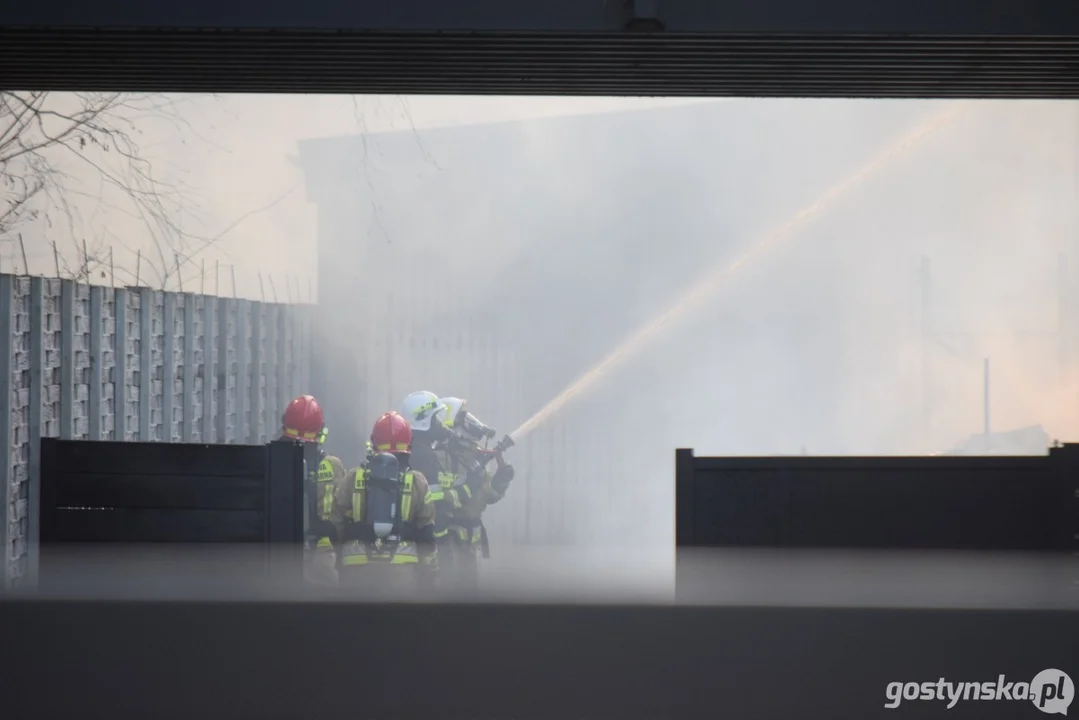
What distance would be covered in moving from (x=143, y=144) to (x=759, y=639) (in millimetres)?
6987

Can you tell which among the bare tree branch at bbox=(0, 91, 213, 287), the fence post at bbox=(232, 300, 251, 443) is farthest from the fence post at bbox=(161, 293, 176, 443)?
the fence post at bbox=(232, 300, 251, 443)

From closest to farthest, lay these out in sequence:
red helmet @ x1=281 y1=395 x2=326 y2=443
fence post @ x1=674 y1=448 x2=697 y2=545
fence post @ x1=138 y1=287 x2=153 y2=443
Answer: fence post @ x1=674 y1=448 x2=697 y2=545, fence post @ x1=138 y1=287 x2=153 y2=443, red helmet @ x1=281 y1=395 x2=326 y2=443

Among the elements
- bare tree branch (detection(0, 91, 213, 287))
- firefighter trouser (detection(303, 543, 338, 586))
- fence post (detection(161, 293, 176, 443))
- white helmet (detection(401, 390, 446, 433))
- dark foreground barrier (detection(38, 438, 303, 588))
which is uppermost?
bare tree branch (detection(0, 91, 213, 287))

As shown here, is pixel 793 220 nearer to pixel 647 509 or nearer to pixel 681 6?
pixel 647 509

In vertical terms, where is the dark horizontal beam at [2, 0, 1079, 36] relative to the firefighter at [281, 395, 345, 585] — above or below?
above

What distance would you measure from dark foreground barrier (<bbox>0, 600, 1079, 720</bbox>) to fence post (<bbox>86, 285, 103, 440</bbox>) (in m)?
2.38

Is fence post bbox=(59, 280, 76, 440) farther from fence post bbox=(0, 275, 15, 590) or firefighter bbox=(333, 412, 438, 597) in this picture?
firefighter bbox=(333, 412, 438, 597)

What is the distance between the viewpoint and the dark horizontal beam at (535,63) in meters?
3.54

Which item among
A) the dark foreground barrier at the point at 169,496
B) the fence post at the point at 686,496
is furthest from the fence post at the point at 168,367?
the fence post at the point at 686,496

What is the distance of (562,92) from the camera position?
13.6 feet

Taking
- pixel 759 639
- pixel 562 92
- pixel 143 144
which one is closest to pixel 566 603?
pixel 759 639

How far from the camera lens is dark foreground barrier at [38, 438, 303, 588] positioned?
421cm

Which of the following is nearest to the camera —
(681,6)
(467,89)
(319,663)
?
(681,6)

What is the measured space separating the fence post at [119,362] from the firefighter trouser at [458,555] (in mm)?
2148
